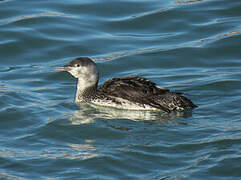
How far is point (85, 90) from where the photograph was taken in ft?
41.9

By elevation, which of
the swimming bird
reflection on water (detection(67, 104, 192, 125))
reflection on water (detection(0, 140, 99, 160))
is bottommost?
reflection on water (detection(0, 140, 99, 160))

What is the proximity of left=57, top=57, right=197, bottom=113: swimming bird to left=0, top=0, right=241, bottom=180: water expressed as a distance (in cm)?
21

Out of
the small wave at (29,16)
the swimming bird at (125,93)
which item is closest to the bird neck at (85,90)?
the swimming bird at (125,93)

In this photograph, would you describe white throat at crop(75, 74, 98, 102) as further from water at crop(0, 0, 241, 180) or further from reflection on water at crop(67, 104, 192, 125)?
reflection on water at crop(67, 104, 192, 125)

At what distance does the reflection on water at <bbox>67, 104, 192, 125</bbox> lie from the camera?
453 inches

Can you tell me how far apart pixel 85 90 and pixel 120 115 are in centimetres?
130

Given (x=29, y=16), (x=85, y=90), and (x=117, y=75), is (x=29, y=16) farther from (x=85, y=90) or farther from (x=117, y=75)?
(x=85, y=90)

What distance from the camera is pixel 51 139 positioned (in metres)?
10.7

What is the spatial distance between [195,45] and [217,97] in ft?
11.9

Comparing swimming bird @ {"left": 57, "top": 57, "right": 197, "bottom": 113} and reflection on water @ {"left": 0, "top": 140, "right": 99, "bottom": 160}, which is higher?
swimming bird @ {"left": 57, "top": 57, "right": 197, "bottom": 113}

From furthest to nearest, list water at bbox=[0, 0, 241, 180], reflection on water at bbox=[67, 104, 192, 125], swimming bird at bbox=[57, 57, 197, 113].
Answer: swimming bird at bbox=[57, 57, 197, 113]
reflection on water at bbox=[67, 104, 192, 125]
water at bbox=[0, 0, 241, 180]

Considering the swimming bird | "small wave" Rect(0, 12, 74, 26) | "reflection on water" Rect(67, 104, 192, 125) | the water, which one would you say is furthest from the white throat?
"small wave" Rect(0, 12, 74, 26)

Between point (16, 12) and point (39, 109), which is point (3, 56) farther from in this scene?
point (39, 109)

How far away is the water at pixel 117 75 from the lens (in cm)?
953
